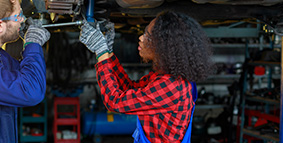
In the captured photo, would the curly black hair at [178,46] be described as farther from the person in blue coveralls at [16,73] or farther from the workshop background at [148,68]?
the person in blue coveralls at [16,73]

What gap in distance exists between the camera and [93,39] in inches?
63.1

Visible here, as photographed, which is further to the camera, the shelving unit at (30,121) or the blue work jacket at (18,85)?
the shelving unit at (30,121)

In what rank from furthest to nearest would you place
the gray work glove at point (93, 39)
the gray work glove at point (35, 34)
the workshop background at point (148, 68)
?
the workshop background at point (148, 68)
the gray work glove at point (93, 39)
the gray work glove at point (35, 34)

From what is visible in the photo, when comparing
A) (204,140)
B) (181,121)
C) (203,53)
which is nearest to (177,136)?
(181,121)

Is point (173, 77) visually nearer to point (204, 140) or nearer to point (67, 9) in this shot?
point (67, 9)

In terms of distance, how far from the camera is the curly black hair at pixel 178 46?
154 cm

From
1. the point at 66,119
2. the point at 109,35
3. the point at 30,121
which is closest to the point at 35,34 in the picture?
the point at 109,35

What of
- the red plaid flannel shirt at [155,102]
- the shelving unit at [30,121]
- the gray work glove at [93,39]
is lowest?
the shelving unit at [30,121]

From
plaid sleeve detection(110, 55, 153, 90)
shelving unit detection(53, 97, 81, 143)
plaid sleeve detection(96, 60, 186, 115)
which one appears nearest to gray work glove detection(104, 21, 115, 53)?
plaid sleeve detection(110, 55, 153, 90)

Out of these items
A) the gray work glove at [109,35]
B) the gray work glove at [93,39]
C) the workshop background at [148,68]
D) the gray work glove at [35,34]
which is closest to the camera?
the gray work glove at [35,34]

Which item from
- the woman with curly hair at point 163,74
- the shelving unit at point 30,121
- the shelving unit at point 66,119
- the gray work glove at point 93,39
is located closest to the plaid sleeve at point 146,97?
the woman with curly hair at point 163,74

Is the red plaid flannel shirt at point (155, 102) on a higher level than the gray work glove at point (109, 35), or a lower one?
lower

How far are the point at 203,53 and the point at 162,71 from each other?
0.86ft

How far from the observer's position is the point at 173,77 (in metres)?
1.60
